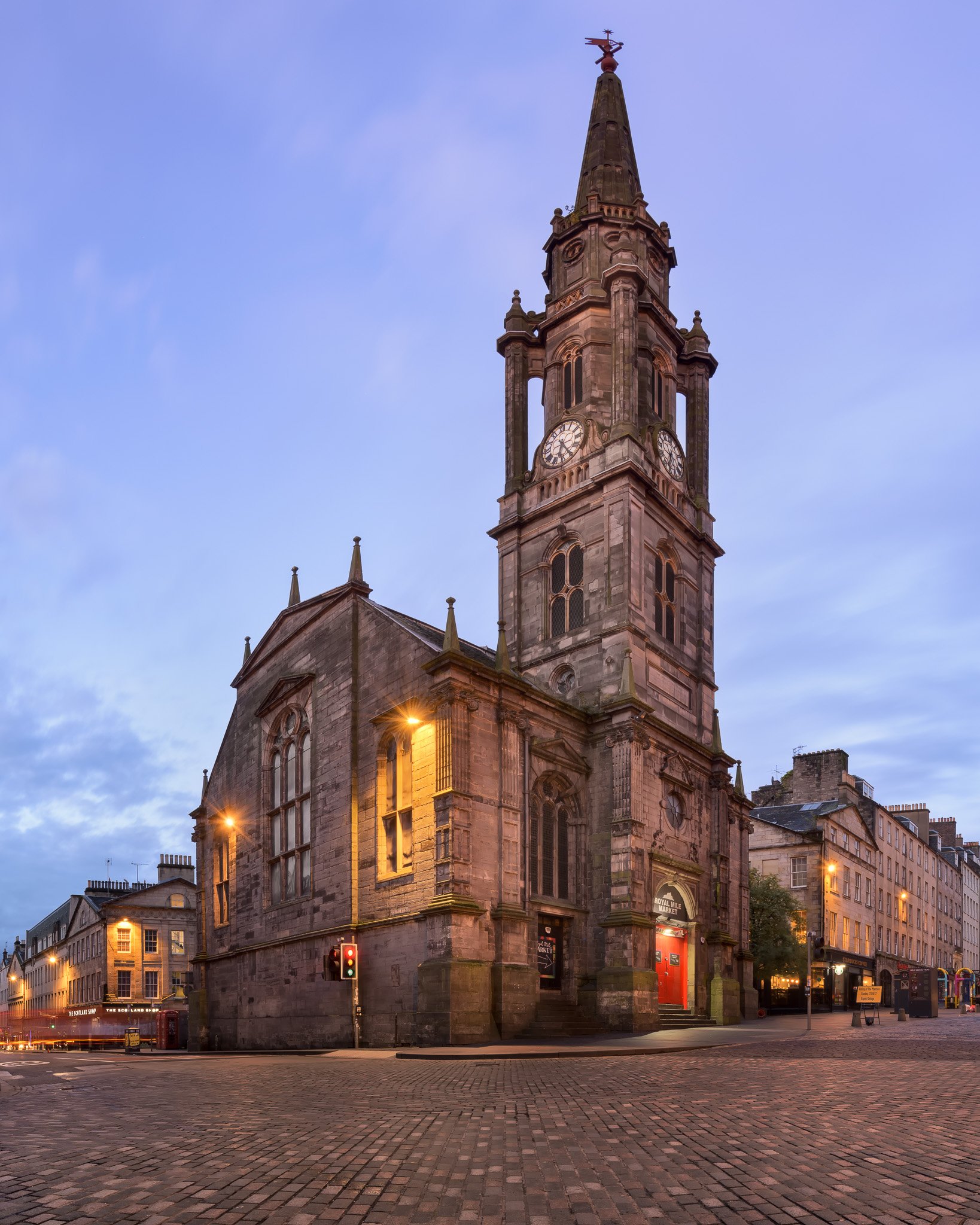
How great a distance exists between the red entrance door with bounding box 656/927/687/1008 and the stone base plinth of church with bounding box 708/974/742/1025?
143 centimetres

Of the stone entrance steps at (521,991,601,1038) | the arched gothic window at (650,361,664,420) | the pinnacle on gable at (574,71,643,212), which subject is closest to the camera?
the stone entrance steps at (521,991,601,1038)

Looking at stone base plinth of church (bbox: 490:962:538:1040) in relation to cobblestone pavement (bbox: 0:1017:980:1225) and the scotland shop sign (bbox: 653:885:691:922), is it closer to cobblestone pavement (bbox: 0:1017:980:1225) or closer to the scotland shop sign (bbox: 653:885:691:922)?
the scotland shop sign (bbox: 653:885:691:922)

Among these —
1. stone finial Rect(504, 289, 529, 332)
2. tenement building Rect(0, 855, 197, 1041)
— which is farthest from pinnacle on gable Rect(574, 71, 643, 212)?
tenement building Rect(0, 855, 197, 1041)

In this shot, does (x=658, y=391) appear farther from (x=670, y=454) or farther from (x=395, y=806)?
(x=395, y=806)

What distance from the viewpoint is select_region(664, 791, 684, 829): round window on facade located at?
1446 inches

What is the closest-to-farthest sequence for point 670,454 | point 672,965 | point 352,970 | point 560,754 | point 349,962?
point 352,970, point 349,962, point 560,754, point 672,965, point 670,454

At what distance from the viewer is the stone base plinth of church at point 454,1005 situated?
2528 centimetres

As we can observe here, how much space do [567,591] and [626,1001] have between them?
50.8 ft

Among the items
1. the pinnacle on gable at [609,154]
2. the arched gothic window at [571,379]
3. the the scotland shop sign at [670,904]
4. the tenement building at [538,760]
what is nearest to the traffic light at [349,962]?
the tenement building at [538,760]

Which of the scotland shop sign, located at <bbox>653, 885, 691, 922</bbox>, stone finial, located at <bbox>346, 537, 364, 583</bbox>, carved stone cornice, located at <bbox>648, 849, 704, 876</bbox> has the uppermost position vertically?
stone finial, located at <bbox>346, 537, 364, 583</bbox>

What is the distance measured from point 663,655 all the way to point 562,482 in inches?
319

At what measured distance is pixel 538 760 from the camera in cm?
3159

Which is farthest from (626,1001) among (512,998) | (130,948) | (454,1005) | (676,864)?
(130,948)

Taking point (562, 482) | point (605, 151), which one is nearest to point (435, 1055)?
point (562, 482)
